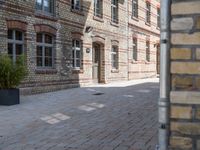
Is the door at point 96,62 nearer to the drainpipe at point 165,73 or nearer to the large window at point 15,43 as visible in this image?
the large window at point 15,43

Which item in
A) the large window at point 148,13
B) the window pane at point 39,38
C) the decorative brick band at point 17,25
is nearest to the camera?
the decorative brick band at point 17,25

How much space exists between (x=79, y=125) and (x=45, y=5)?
396 inches

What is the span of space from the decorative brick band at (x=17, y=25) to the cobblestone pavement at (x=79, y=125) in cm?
336

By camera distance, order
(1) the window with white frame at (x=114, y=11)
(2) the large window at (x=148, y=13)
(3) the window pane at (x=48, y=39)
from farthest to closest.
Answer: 1. (2) the large window at (x=148, y=13)
2. (1) the window with white frame at (x=114, y=11)
3. (3) the window pane at (x=48, y=39)

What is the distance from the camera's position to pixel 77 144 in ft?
22.5

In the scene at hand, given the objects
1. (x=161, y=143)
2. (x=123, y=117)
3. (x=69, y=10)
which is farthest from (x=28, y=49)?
(x=161, y=143)

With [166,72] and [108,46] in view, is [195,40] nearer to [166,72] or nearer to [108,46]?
[166,72]

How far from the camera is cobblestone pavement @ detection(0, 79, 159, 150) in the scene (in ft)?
22.7

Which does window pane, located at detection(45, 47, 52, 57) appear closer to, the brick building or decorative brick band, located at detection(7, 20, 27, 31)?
the brick building

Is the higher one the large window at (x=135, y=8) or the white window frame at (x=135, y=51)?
the large window at (x=135, y=8)

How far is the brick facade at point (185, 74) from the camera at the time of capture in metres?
3.71

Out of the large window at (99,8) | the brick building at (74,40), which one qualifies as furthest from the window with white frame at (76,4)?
the large window at (99,8)

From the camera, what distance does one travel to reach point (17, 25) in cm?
1536

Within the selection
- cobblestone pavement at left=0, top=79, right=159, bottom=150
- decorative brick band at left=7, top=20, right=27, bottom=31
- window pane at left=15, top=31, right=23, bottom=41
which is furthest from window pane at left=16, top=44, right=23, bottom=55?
cobblestone pavement at left=0, top=79, right=159, bottom=150
